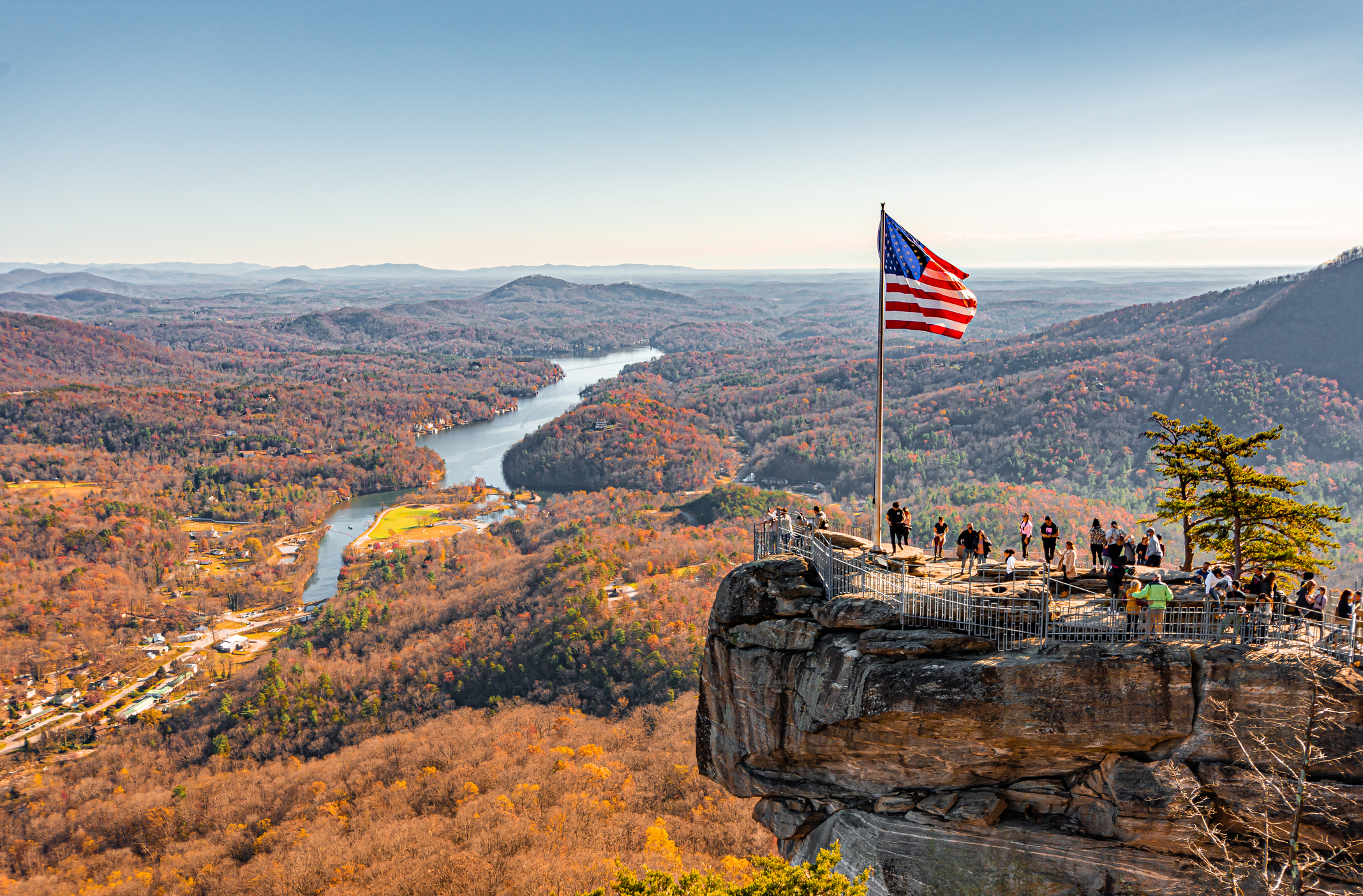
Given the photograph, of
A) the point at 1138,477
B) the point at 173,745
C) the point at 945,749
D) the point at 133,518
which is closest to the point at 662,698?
the point at 173,745

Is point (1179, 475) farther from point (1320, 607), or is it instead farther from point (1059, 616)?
point (1059, 616)

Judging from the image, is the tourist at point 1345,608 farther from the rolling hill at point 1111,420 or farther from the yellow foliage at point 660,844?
the rolling hill at point 1111,420

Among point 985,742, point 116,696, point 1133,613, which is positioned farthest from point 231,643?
point 1133,613

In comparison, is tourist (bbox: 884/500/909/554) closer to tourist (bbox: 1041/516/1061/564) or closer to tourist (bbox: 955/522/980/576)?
tourist (bbox: 955/522/980/576)

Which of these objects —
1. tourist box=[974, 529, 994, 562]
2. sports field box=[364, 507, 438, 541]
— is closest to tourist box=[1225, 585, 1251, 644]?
tourist box=[974, 529, 994, 562]

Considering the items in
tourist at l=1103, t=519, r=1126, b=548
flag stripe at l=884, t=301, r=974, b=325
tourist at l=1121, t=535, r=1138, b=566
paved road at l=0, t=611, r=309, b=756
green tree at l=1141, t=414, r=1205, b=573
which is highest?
flag stripe at l=884, t=301, r=974, b=325

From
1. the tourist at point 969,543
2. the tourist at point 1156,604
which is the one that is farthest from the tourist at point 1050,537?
the tourist at point 1156,604

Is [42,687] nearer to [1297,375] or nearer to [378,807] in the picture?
[378,807]
